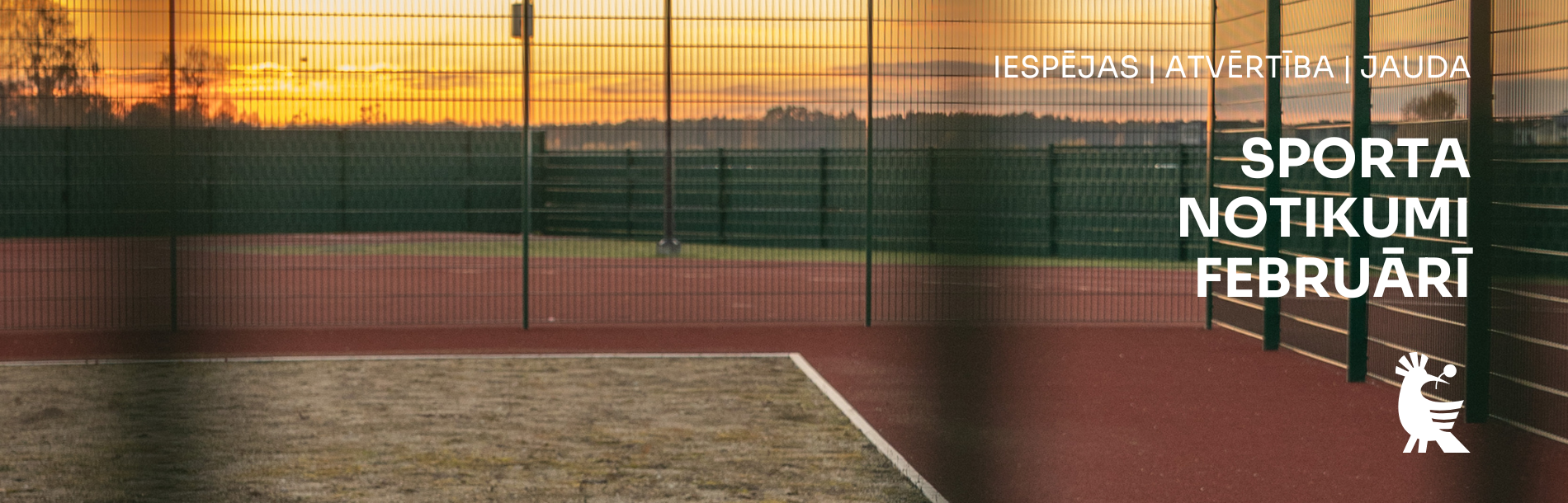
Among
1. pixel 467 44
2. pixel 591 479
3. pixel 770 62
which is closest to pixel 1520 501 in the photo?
pixel 591 479

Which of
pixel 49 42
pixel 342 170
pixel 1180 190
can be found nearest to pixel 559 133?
pixel 342 170

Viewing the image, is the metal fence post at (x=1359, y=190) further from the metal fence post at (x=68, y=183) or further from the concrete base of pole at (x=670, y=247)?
the metal fence post at (x=68, y=183)

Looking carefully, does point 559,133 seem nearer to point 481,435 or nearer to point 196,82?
point 196,82

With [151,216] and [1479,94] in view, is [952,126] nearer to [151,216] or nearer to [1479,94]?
[151,216]

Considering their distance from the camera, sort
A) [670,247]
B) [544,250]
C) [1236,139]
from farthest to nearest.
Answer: [670,247] → [544,250] → [1236,139]

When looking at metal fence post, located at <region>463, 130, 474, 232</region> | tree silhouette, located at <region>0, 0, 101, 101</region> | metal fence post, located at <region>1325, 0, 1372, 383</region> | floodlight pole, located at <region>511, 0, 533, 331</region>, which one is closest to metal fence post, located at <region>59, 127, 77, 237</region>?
metal fence post, located at <region>463, 130, 474, 232</region>

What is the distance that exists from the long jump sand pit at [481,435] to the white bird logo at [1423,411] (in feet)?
7.62

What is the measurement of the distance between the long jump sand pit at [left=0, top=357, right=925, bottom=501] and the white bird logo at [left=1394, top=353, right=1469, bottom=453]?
232 centimetres

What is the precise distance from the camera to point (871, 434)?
20.7 feet

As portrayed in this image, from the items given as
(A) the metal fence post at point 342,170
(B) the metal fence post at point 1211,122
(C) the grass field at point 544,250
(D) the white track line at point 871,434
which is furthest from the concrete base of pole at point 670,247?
(D) the white track line at point 871,434

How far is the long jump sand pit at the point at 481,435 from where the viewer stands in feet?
17.2

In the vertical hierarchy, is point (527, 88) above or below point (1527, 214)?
above

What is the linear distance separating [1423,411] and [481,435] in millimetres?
4075

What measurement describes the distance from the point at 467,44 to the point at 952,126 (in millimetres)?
8999
